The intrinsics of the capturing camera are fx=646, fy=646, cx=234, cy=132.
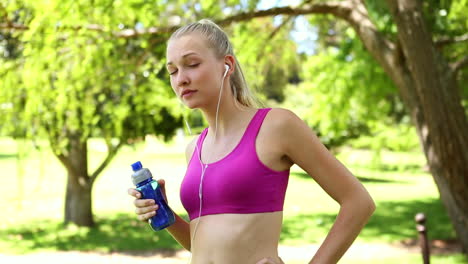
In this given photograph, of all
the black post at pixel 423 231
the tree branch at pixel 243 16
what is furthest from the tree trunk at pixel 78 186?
the black post at pixel 423 231

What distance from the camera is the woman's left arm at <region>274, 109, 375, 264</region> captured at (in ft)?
6.23

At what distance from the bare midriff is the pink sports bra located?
2cm

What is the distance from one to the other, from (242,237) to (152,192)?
331 mm

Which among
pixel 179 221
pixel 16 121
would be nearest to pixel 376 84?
pixel 16 121

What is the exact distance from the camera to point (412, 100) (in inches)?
308

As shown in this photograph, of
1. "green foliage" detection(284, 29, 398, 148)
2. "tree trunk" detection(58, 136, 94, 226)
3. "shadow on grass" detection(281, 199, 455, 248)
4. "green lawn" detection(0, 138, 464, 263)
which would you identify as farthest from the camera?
"tree trunk" detection(58, 136, 94, 226)

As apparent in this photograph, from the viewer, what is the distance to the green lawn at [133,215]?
1147 cm

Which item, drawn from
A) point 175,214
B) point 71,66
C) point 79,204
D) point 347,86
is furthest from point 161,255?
point 175,214

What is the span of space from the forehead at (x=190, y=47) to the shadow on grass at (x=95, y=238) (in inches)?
356

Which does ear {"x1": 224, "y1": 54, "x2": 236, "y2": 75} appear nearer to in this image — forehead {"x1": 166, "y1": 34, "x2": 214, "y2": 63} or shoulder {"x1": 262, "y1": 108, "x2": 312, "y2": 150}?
forehead {"x1": 166, "y1": 34, "x2": 214, "y2": 63}

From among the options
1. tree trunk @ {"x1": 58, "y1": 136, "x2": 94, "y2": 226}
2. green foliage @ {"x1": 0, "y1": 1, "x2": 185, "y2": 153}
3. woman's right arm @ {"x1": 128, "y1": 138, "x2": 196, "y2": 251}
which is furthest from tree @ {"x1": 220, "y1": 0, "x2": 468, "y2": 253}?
tree trunk @ {"x1": 58, "y1": 136, "x2": 94, "y2": 226}

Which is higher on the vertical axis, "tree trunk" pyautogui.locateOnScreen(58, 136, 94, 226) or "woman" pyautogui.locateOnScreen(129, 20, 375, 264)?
"woman" pyautogui.locateOnScreen(129, 20, 375, 264)

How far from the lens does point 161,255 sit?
424 inches

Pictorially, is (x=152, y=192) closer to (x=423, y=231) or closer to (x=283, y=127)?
(x=283, y=127)
